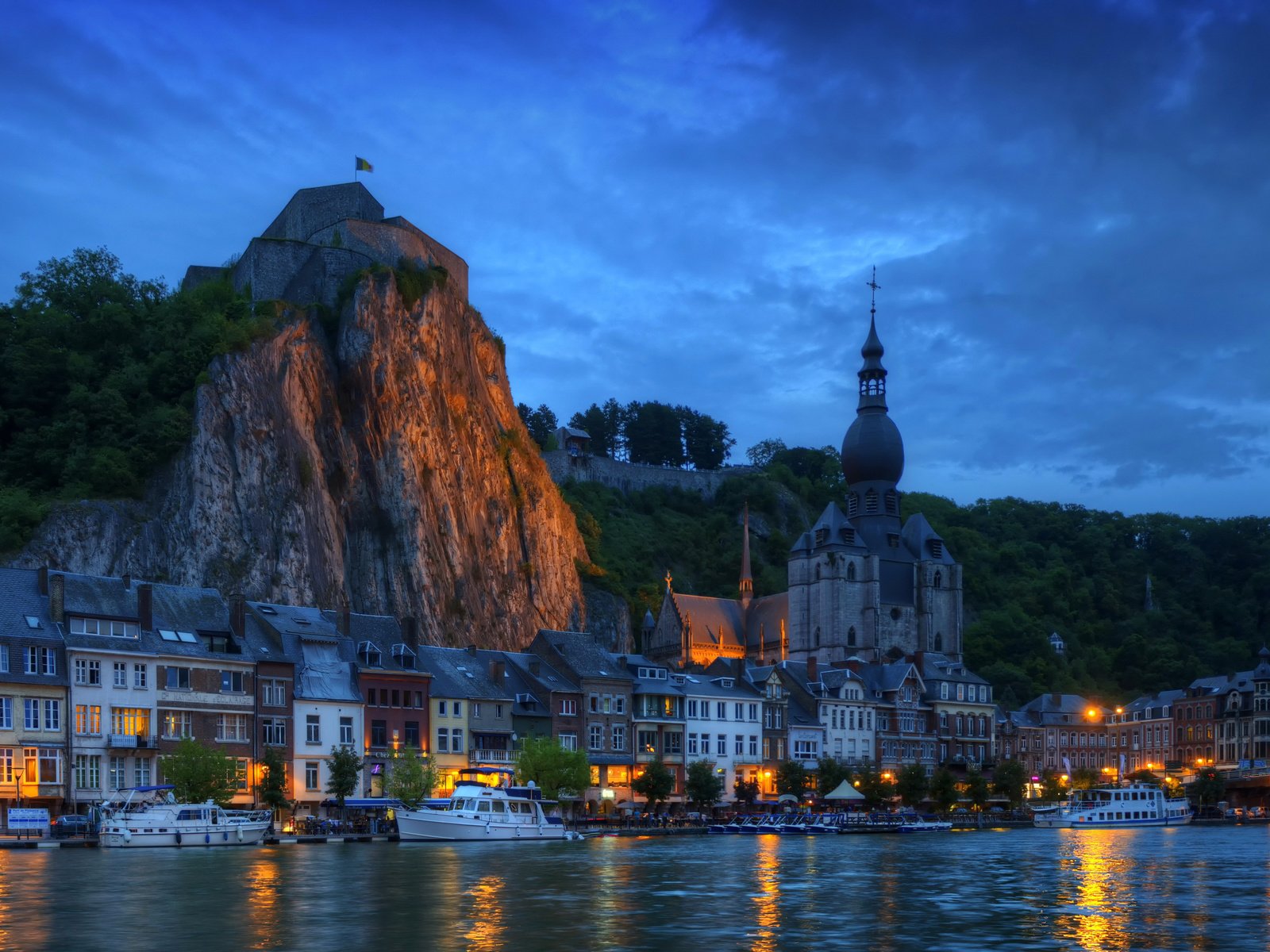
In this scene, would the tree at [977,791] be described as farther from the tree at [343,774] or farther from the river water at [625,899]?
the tree at [343,774]

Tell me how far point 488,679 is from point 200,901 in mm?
52951

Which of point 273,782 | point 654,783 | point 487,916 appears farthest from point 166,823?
point 654,783

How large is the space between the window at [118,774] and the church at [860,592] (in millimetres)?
80048

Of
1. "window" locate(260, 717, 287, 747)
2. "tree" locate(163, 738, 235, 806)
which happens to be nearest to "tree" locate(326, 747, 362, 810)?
"window" locate(260, 717, 287, 747)

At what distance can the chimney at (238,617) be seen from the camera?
82.9 meters

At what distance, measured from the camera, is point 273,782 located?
77688mm

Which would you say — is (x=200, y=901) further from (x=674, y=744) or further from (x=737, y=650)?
(x=737, y=650)

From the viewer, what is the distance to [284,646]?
3327 inches

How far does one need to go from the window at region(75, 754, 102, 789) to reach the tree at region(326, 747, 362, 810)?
1096 centimetres

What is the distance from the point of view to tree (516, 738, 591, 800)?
86.2m

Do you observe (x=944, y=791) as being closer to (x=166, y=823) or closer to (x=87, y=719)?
(x=87, y=719)

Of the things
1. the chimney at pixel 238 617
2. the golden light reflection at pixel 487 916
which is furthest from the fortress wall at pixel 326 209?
the golden light reflection at pixel 487 916

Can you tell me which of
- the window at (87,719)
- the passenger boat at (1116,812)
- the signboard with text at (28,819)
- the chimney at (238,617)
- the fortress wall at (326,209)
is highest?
the fortress wall at (326,209)

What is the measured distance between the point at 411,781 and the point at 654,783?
17.7 meters
